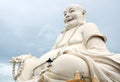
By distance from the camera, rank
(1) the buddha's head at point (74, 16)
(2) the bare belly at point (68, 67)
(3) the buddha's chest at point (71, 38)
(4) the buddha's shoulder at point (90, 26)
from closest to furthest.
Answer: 1. (2) the bare belly at point (68, 67)
2. (3) the buddha's chest at point (71, 38)
3. (4) the buddha's shoulder at point (90, 26)
4. (1) the buddha's head at point (74, 16)

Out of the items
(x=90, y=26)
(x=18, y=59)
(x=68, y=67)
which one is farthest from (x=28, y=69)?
(x=90, y=26)

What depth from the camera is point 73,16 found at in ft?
30.8

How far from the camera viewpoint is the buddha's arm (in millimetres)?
8336

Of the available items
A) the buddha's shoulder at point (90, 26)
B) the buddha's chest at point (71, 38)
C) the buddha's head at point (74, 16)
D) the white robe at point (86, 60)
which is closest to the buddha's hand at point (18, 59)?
the white robe at point (86, 60)

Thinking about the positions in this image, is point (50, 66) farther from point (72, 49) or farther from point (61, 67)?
point (72, 49)

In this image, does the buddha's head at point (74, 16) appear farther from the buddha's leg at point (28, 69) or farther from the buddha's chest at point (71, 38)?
the buddha's leg at point (28, 69)

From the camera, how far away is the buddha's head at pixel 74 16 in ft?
30.8

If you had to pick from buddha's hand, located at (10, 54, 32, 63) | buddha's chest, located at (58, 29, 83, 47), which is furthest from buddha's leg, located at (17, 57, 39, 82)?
buddha's chest, located at (58, 29, 83, 47)

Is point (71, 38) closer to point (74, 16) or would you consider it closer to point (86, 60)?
point (74, 16)

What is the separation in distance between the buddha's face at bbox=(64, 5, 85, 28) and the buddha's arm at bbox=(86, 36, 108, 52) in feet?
3.00

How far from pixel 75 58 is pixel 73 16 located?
214 centimetres

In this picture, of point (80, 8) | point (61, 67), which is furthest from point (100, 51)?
point (80, 8)

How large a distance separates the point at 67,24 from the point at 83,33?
83 cm

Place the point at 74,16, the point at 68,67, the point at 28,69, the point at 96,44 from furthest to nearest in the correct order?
the point at 74,16 < the point at 28,69 < the point at 96,44 < the point at 68,67
